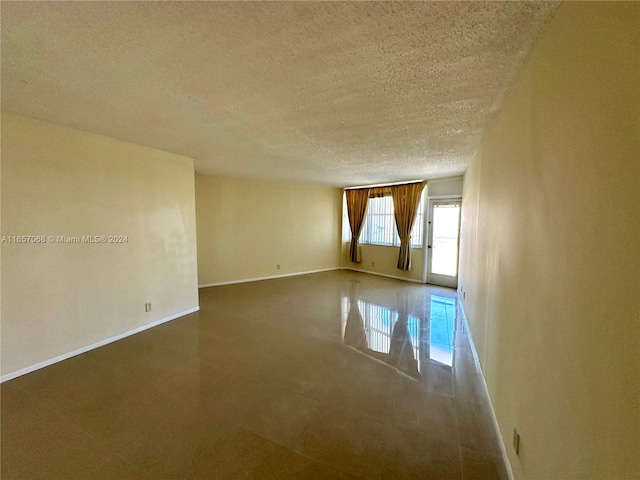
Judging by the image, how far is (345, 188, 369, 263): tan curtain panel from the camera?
7383 mm

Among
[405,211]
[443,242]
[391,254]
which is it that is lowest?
[391,254]

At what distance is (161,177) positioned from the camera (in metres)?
3.75

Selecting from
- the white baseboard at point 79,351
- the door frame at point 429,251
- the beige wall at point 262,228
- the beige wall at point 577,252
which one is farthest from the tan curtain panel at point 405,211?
the white baseboard at point 79,351

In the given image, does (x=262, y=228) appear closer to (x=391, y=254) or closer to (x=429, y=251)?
(x=391, y=254)

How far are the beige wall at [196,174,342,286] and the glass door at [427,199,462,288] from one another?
2.87m

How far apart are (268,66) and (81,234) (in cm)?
284

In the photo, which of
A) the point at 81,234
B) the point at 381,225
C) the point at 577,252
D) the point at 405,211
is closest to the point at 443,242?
the point at 405,211

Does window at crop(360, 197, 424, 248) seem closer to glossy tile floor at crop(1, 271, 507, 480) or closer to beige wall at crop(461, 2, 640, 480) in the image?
glossy tile floor at crop(1, 271, 507, 480)

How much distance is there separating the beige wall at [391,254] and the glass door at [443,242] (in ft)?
0.64

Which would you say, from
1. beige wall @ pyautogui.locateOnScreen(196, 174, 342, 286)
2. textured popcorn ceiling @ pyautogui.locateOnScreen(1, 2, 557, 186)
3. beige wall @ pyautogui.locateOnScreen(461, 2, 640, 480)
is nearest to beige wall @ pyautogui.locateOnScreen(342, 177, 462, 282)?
beige wall @ pyautogui.locateOnScreen(196, 174, 342, 286)

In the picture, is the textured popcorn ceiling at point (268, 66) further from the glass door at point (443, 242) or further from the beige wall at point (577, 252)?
the glass door at point (443, 242)

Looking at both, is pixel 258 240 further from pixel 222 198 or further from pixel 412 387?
pixel 412 387

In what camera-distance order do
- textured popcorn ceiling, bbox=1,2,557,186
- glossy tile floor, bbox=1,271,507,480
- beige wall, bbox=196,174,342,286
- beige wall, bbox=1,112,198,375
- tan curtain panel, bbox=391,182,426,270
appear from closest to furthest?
textured popcorn ceiling, bbox=1,2,557,186
glossy tile floor, bbox=1,271,507,480
beige wall, bbox=1,112,198,375
beige wall, bbox=196,174,342,286
tan curtain panel, bbox=391,182,426,270

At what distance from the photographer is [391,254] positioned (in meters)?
6.90
